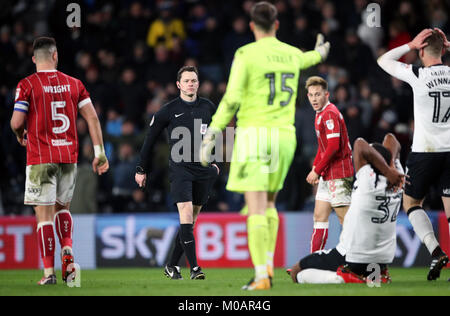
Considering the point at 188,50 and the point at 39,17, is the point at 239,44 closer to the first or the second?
the point at 188,50

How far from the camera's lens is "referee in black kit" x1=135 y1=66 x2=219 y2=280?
9211 millimetres

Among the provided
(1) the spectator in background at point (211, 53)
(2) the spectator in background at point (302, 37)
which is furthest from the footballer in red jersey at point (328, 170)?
(1) the spectator in background at point (211, 53)

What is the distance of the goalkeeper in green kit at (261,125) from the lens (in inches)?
273

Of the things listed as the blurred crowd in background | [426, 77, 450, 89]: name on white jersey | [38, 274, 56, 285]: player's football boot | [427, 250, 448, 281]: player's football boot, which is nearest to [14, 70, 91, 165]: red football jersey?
[38, 274, 56, 285]: player's football boot

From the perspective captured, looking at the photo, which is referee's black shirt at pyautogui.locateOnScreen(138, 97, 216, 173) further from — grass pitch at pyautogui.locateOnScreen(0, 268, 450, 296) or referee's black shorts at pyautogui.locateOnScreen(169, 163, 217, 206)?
grass pitch at pyautogui.locateOnScreen(0, 268, 450, 296)

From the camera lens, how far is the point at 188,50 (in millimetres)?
16688

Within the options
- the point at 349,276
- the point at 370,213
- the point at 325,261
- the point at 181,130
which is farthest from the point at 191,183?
the point at 370,213

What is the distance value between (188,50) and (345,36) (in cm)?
320

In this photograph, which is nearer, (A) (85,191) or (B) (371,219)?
(B) (371,219)

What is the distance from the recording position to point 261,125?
7082 mm

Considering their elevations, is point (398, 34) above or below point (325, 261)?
above

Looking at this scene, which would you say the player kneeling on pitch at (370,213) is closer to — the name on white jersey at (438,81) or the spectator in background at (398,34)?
the name on white jersey at (438,81)

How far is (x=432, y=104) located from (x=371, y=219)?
1707 millimetres

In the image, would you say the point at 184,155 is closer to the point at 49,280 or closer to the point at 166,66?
the point at 49,280
